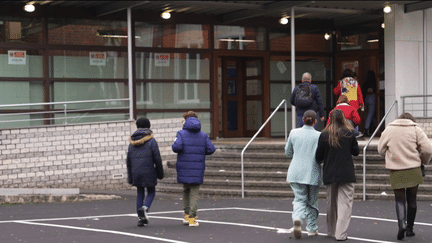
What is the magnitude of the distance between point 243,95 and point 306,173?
1027cm

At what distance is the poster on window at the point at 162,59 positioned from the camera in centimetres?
1714

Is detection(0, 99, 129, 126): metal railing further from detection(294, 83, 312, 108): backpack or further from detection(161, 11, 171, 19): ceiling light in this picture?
detection(294, 83, 312, 108): backpack

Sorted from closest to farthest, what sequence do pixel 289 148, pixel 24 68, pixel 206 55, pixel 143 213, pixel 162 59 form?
pixel 289 148, pixel 143 213, pixel 24 68, pixel 162 59, pixel 206 55

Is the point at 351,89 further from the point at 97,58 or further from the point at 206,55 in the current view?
the point at 97,58

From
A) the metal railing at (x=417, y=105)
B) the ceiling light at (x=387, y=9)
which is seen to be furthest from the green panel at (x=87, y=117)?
the metal railing at (x=417, y=105)

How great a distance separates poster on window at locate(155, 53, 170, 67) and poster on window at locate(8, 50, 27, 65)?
318cm

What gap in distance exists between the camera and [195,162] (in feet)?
32.3

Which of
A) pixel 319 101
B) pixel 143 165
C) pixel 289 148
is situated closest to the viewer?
pixel 289 148

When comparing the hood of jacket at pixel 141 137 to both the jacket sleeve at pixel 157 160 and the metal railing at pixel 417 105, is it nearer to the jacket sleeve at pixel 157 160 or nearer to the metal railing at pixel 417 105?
the jacket sleeve at pixel 157 160

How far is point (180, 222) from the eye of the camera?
10.2 metres

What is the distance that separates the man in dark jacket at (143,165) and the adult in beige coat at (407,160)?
319 cm

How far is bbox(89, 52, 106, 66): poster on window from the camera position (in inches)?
642

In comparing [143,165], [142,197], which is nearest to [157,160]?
[143,165]

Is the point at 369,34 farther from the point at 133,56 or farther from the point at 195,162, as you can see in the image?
the point at 195,162
